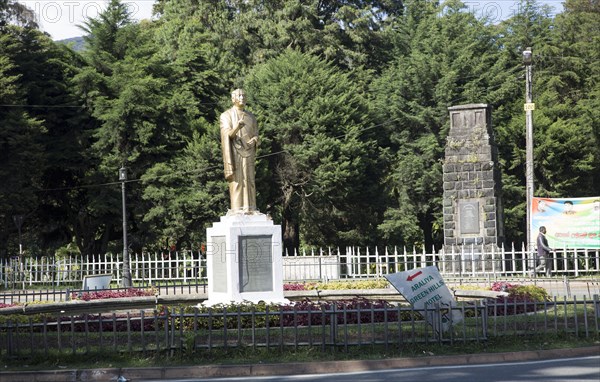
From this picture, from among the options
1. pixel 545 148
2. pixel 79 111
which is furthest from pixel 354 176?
pixel 79 111

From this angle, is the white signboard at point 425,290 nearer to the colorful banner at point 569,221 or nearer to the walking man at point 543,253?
the walking man at point 543,253

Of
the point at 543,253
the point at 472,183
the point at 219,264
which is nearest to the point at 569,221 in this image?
the point at 543,253

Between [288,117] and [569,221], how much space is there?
716 inches

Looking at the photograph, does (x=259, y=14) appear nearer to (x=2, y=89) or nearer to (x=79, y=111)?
(x=79, y=111)

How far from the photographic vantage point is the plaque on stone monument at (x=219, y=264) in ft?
65.0

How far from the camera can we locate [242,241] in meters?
19.7

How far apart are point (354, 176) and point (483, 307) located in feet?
109

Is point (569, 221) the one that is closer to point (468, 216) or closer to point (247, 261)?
point (468, 216)

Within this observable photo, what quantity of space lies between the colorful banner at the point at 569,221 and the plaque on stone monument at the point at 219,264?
17978mm

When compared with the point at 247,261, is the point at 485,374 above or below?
below

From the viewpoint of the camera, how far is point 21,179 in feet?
→ 140

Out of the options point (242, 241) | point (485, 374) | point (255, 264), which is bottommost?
point (485, 374)

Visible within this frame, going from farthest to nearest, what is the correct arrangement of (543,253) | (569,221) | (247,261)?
(569,221) < (543,253) < (247,261)

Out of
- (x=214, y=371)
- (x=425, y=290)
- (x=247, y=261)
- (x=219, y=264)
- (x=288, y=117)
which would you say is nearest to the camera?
A: (x=214, y=371)
